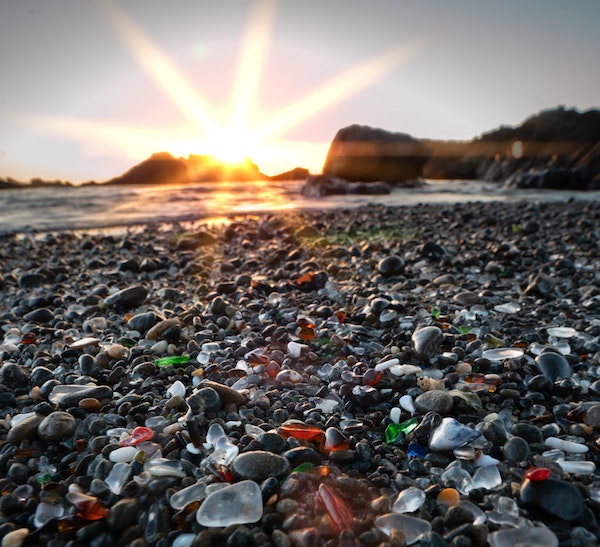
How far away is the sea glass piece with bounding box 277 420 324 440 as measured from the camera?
193 cm

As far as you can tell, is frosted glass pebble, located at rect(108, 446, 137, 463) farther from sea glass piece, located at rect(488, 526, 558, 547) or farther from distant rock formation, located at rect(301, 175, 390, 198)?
distant rock formation, located at rect(301, 175, 390, 198)

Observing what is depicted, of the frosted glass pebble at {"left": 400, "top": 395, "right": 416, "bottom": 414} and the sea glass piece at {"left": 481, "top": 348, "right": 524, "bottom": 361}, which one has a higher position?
the sea glass piece at {"left": 481, "top": 348, "right": 524, "bottom": 361}

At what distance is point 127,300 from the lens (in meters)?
3.94

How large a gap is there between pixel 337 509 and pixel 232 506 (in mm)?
365

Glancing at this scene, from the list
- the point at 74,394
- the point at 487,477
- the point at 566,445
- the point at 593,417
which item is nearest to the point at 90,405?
the point at 74,394

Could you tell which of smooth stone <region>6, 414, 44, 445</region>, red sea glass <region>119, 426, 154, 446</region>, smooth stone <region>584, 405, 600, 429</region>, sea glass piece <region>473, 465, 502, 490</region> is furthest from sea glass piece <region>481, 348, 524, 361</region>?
smooth stone <region>6, 414, 44, 445</region>

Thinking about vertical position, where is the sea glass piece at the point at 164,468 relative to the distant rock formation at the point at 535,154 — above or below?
below

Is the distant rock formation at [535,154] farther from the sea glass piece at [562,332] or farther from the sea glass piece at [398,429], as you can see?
the sea glass piece at [398,429]

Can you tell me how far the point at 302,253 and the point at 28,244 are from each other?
18.0ft

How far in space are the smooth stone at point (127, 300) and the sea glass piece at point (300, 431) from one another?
245 centimetres

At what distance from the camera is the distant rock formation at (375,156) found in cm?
2777

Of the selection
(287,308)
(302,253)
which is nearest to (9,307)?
(287,308)

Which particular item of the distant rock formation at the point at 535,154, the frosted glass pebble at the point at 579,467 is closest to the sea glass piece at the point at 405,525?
the frosted glass pebble at the point at 579,467

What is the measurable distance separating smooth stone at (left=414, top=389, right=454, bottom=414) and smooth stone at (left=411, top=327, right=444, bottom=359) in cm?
49
